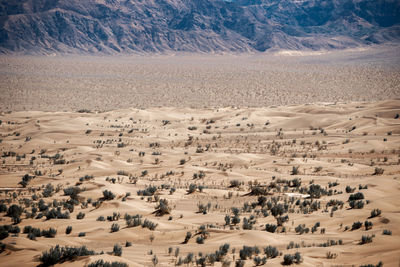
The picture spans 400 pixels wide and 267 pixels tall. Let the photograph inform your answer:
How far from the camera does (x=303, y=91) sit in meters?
54.8

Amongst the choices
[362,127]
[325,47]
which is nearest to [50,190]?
[362,127]

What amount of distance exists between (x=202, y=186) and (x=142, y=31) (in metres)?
163

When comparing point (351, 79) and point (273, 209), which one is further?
point (351, 79)

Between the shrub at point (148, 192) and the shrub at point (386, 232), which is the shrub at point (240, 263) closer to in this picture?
the shrub at point (386, 232)

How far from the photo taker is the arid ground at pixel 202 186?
8.34 metres

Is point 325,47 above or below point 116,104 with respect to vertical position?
above

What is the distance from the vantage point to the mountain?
15100cm

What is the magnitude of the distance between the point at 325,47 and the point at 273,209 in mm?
163919

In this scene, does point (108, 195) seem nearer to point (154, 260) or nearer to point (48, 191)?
point (48, 191)

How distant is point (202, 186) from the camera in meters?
14.6

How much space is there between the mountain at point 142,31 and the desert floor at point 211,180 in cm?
12360

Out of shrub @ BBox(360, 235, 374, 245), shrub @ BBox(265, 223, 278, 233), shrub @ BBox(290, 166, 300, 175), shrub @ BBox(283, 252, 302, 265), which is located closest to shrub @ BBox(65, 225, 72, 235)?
shrub @ BBox(265, 223, 278, 233)

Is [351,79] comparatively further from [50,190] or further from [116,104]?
Answer: [50,190]

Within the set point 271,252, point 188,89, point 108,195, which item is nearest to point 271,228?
point 271,252
